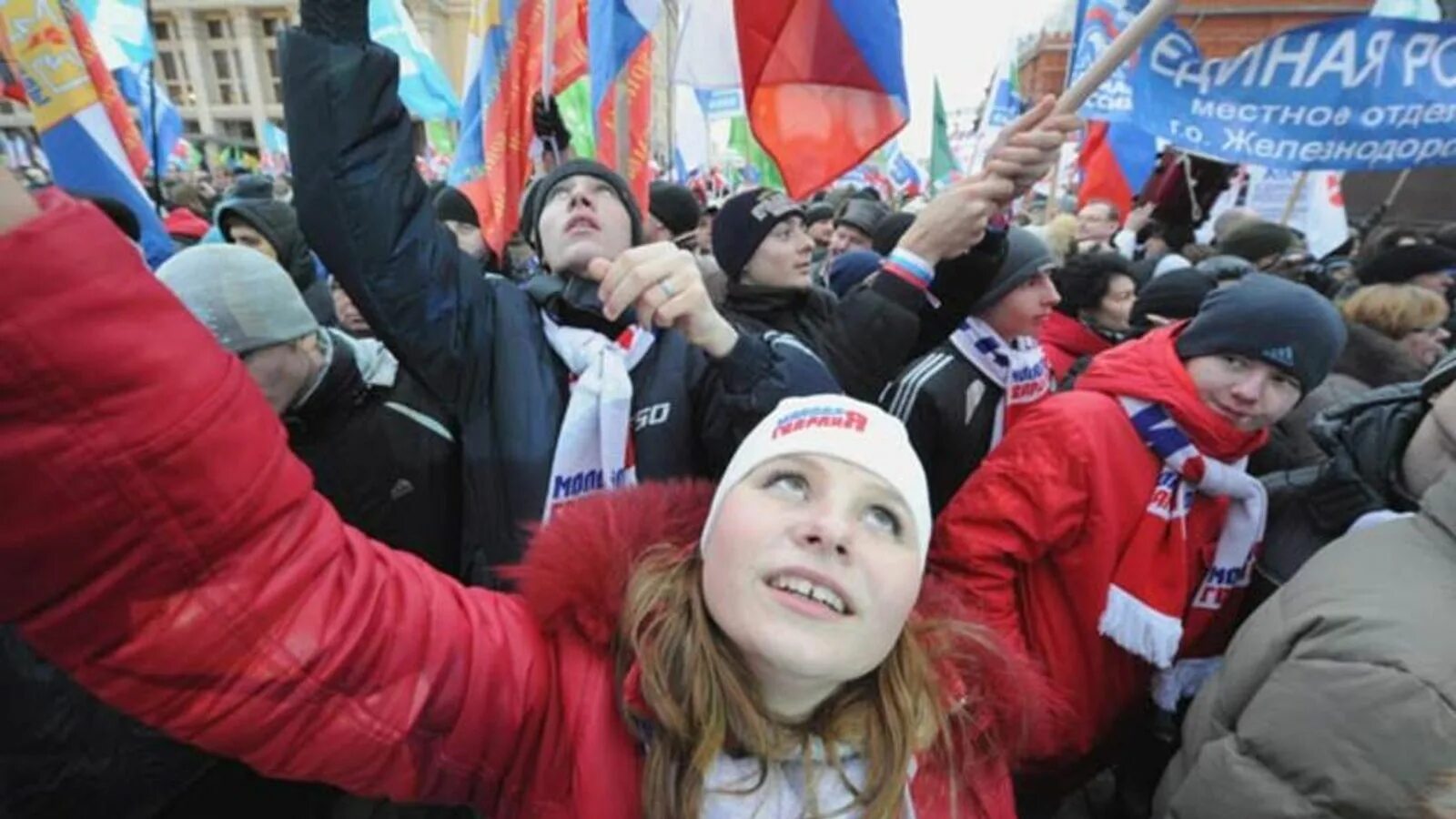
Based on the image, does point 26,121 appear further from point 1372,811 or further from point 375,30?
point 1372,811

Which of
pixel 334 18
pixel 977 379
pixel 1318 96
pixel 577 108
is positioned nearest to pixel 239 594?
pixel 334 18

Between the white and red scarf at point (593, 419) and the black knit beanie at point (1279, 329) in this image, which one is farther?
the black knit beanie at point (1279, 329)

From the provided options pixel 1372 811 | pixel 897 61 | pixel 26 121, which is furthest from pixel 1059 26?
pixel 26 121

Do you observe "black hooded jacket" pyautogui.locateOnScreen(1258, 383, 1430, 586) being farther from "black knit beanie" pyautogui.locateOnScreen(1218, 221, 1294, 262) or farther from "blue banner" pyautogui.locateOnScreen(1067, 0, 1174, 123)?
"black knit beanie" pyautogui.locateOnScreen(1218, 221, 1294, 262)

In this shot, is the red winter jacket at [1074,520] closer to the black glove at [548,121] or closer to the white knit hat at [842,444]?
the white knit hat at [842,444]

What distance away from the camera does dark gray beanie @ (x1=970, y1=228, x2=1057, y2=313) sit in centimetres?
263

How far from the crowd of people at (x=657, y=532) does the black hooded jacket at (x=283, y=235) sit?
69.3 inches

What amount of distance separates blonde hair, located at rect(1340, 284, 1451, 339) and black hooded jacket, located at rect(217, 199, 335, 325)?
4.50 meters

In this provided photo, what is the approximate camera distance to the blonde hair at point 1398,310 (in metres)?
3.00

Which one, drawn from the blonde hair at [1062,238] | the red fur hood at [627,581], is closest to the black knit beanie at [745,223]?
the red fur hood at [627,581]

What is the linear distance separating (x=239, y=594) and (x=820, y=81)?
2.15 meters

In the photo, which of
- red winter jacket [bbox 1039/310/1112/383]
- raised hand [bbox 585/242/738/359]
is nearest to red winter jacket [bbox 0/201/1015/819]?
raised hand [bbox 585/242/738/359]

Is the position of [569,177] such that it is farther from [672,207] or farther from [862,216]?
[862,216]

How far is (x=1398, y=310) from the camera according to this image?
3016 mm
